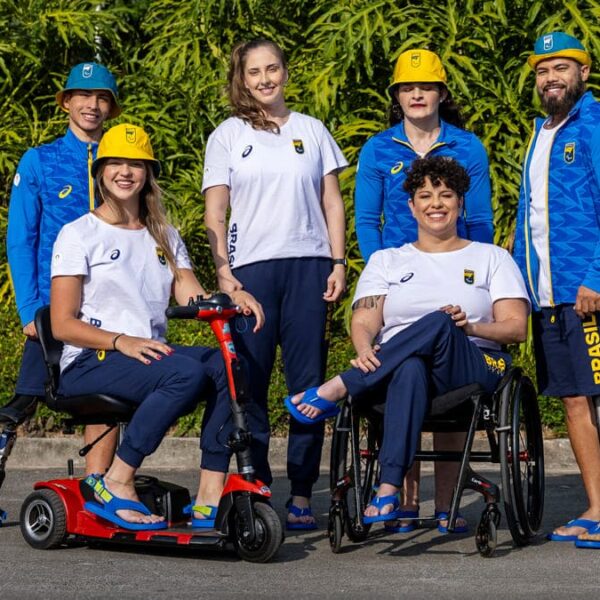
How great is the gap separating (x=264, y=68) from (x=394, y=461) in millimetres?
1851

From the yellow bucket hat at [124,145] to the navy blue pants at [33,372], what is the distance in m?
0.90

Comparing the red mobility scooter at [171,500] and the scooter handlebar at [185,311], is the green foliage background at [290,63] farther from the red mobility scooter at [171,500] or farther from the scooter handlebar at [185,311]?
the scooter handlebar at [185,311]

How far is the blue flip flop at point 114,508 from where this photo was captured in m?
5.98

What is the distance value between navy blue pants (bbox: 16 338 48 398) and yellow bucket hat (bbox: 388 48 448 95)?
1.94 metres

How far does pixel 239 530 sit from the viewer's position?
5809mm

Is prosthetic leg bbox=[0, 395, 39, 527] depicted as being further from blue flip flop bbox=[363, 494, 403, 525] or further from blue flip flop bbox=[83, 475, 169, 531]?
blue flip flop bbox=[363, 494, 403, 525]

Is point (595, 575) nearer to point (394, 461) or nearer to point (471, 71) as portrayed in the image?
point (394, 461)

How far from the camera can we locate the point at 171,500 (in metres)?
6.15

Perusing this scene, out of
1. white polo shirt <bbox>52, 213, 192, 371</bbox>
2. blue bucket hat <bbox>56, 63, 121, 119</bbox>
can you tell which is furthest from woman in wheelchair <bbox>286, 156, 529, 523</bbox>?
blue bucket hat <bbox>56, 63, 121, 119</bbox>

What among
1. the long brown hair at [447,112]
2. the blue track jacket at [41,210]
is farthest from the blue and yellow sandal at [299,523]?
the long brown hair at [447,112]

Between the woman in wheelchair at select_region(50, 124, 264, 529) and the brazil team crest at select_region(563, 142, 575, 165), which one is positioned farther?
the brazil team crest at select_region(563, 142, 575, 165)

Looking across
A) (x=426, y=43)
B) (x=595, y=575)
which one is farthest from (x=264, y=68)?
(x=426, y=43)

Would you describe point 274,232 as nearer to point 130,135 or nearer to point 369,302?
point 369,302

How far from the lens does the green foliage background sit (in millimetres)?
10648
